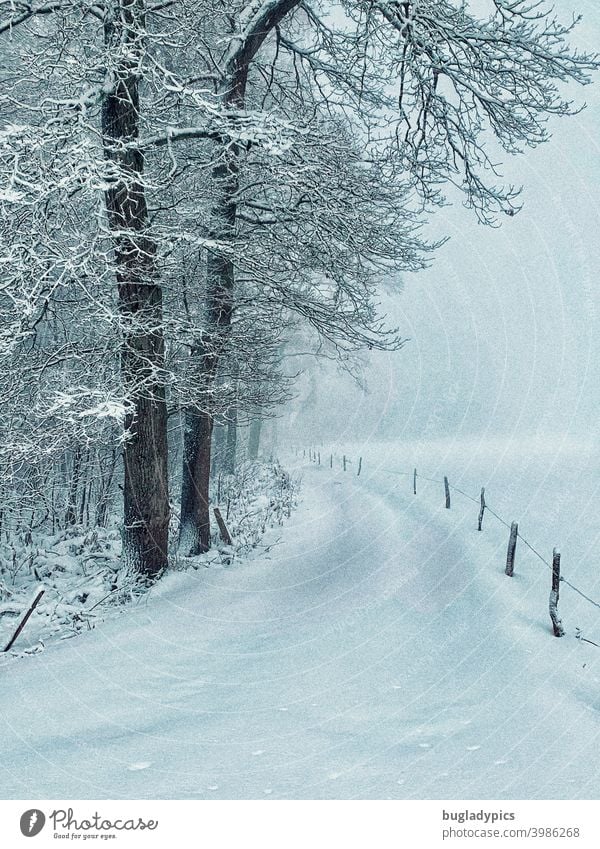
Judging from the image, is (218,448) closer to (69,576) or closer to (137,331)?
(69,576)

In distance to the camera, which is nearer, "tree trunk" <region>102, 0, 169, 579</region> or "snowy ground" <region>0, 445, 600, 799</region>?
"snowy ground" <region>0, 445, 600, 799</region>

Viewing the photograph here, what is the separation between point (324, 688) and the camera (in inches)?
A: 199

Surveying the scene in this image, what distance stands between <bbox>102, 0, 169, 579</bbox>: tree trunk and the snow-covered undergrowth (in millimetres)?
526

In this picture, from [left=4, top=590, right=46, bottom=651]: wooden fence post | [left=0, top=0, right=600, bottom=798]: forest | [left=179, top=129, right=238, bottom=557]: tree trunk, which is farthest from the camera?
[left=179, top=129, right=238, bottom=557]: tree trunk

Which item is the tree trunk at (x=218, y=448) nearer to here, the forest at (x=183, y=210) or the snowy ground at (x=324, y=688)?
the forest at (x=183, y=210)

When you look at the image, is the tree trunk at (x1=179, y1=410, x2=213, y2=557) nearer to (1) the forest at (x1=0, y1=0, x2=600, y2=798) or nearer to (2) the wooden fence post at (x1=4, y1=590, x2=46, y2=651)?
(1) the forest at (x1=0, y1=0, x2=600, y2=798)

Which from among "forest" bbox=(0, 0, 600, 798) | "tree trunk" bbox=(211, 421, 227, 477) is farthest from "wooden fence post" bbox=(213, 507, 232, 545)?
"tree trunk" bbox=(211, 421, 227, 477)

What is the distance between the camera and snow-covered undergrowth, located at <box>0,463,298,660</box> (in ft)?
23.7

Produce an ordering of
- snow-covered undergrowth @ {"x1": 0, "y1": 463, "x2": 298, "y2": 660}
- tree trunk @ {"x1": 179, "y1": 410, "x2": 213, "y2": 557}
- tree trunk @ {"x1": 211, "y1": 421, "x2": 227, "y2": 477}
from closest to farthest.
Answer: snow-covered undergrowth @ {"x1": 0, "y1": 463, "x2": 298, "y2": 660} → tree trunk @ {"x1": 179, "y1": 410, "x2": 213, "y2": 557} → tree trunk @ {"x1": 211, "y1": 421, "x2": 227, "y2": 477}

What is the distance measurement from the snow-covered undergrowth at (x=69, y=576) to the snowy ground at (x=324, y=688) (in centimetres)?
43

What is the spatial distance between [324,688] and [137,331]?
4331mm

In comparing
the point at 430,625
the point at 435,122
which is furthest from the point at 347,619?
the point at 435,122

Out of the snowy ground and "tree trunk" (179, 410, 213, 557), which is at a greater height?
"tree trunk" (179, 410, 213, 557)
